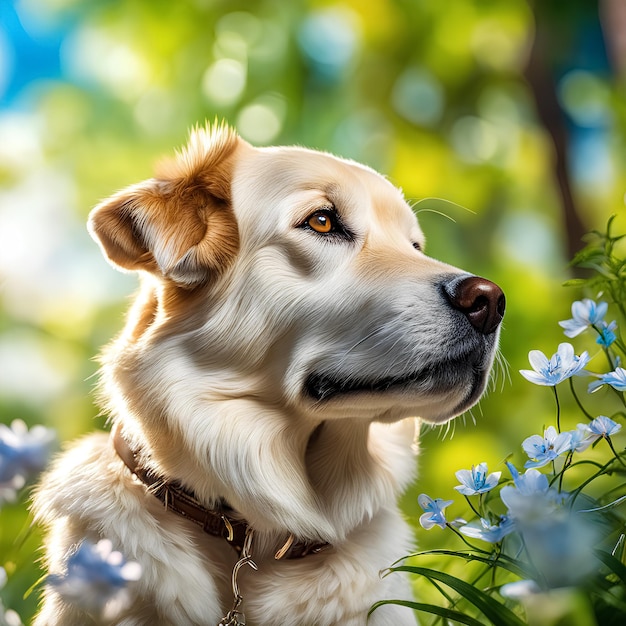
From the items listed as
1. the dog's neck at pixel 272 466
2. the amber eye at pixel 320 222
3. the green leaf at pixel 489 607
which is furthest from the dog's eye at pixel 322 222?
the green leaf at pixel 489 607

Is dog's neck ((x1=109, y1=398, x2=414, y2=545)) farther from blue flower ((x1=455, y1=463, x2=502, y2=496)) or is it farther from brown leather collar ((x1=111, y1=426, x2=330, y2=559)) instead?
blue flower ((x1=455, y1=463, x2=502, y2=496))

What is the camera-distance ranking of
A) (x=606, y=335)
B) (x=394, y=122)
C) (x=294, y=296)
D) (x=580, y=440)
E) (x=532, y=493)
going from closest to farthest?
1. (x=532, y=493)
2. (x=580, y=440)
3. (x=606, y=335)
4. (x=294, y=296)
5. (x=394, y=122)

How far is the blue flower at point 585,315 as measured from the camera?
4.61ft

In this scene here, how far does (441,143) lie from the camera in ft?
16.5

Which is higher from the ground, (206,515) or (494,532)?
(494,532)

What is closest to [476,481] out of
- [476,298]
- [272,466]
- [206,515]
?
[476,298]

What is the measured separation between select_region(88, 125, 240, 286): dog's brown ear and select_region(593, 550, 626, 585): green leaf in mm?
988

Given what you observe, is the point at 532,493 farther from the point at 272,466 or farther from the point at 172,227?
the point at 172,227

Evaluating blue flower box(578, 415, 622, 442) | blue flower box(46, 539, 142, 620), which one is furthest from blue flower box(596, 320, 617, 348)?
blue flower box(46, 539, 142, 620)

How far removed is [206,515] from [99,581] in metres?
0.46

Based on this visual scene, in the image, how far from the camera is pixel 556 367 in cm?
131

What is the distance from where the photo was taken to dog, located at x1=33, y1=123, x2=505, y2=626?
4.84ft

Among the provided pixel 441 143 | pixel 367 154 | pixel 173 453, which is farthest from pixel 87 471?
pixel 441 143

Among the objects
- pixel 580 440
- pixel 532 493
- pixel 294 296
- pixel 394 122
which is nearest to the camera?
pixel 532 493
